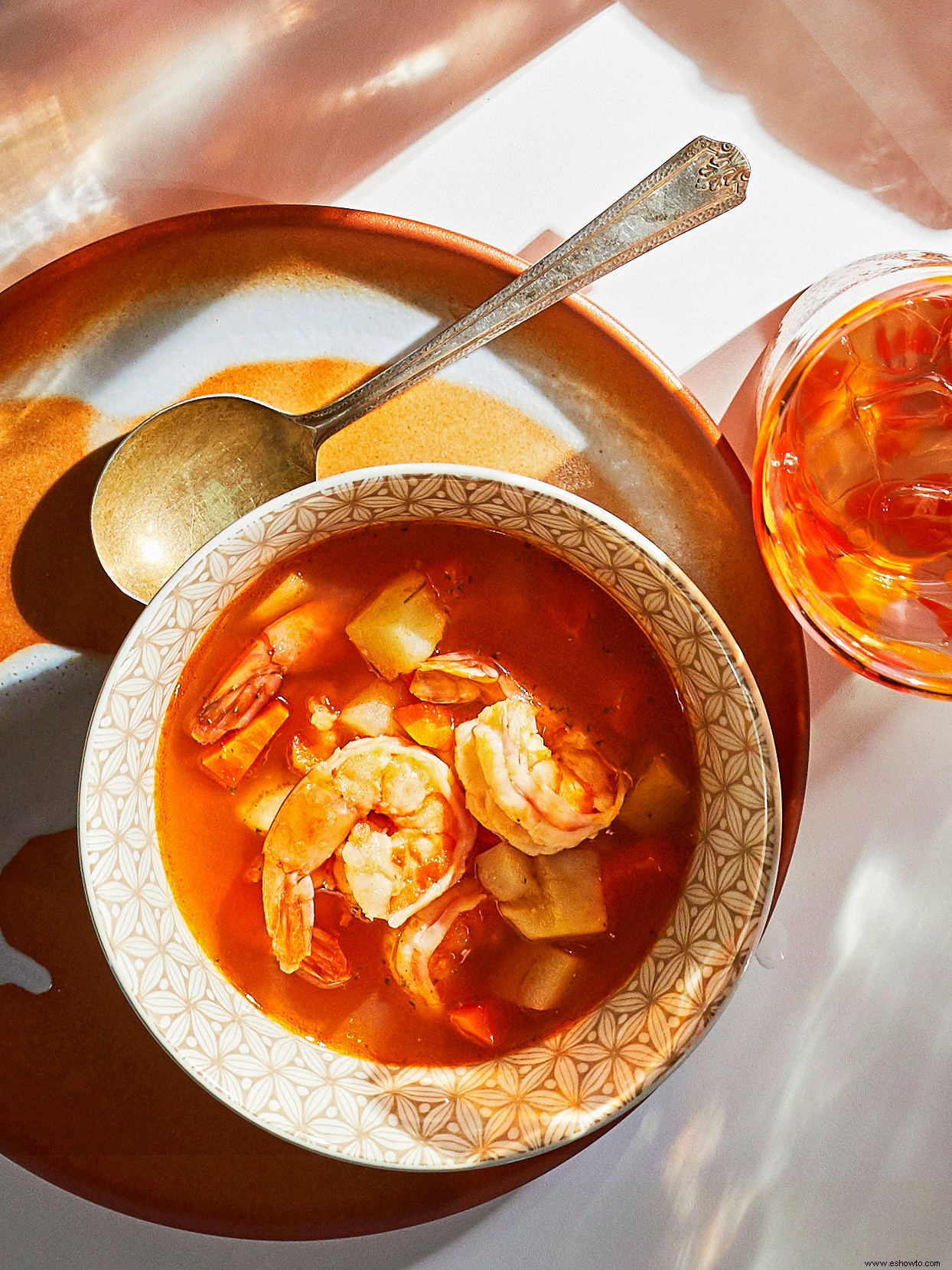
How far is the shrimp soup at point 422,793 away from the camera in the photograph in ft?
4.62

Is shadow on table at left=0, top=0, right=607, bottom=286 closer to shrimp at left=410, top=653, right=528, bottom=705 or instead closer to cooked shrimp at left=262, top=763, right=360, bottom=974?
shrimp at left=410, top=653, right=528, bottom=705

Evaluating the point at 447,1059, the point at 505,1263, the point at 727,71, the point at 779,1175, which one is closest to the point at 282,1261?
the point at 505,1263

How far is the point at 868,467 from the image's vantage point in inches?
59.0

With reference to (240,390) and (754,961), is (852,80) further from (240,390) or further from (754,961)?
(754,961)

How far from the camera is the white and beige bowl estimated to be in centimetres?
125

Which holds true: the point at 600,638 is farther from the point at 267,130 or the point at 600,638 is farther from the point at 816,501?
the point at 267,130

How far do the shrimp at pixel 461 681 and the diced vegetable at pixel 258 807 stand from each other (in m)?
0.24

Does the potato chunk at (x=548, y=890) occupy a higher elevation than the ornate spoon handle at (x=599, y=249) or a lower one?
lower

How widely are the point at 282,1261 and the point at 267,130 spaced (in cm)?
172

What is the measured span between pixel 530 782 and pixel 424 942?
0.94ft

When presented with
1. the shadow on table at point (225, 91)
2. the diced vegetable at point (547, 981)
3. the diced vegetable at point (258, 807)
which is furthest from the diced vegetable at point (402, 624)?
the shadow on table at point (225, 91)

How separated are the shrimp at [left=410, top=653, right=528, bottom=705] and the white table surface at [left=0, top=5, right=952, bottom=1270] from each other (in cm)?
49

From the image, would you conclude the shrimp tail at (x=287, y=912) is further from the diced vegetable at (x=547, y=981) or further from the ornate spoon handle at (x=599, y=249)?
the ornate spoon handle at (x=599, y=249)

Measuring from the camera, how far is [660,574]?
125 cm
